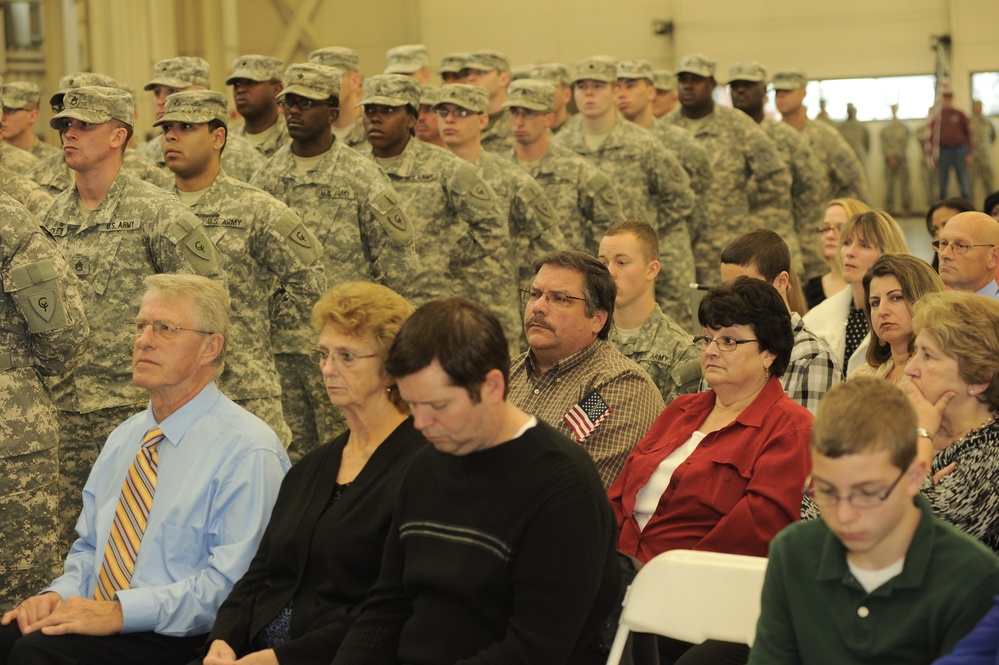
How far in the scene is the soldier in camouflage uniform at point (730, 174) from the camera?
864 centimetres

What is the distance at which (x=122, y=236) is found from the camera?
177 inches

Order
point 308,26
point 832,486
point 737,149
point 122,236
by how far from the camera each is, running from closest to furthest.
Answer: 1. point 832,486
2. point 122,236
3. point 737,149
4. point 308,26

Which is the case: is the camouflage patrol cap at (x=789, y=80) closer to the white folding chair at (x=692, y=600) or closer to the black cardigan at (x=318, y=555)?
the black cardigan at (x=318, y=555)

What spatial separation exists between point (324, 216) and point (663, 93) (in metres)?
5.68

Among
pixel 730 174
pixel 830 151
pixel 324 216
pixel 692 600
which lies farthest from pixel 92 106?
pixel 830 151

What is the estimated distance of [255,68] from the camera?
24.0ft

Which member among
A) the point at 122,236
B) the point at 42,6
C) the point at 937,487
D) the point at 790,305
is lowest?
the point at 937,487

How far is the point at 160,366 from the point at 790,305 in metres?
2.36

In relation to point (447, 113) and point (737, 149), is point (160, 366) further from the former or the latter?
point (737, 149)

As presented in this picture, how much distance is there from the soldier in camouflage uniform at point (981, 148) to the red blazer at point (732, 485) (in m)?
14.4

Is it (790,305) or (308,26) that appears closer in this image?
(790,305)

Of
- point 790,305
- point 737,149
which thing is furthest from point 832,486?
point 737,149

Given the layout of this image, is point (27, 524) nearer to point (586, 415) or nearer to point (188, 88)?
point (586, 415)

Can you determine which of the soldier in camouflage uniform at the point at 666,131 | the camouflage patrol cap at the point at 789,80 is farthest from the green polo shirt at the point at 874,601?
the camouflage patrol cap at the point at 789,80
